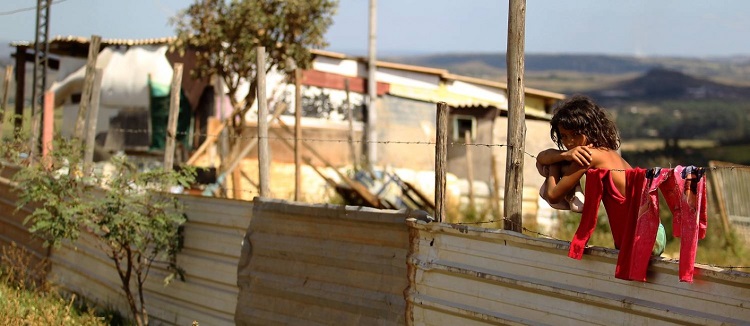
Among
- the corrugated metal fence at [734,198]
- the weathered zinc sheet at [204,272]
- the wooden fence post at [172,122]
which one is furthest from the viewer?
the corrugated metal fence at [734,198]

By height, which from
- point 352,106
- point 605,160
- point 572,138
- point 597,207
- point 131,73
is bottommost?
point 597,207

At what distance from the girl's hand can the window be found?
17.9 m

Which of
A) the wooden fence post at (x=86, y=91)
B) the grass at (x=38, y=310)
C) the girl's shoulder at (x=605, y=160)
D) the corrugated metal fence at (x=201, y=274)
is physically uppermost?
the wooden fence post at (x=86, y=91)

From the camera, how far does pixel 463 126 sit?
957 inches

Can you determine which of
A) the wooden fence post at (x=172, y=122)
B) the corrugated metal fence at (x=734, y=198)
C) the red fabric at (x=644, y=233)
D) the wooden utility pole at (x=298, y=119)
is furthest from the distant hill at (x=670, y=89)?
the red fabric at (x=644, y=233)

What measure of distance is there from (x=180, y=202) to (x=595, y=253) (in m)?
4.60

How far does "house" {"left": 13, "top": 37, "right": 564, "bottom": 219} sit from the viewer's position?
2206 cm

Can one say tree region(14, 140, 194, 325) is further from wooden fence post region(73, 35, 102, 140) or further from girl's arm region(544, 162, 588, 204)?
girl's arm region(544, 162, 588, 204)

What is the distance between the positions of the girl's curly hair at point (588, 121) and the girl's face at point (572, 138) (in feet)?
0.07

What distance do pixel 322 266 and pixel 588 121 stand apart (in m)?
2.71

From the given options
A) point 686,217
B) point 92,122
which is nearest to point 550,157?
point 686,217

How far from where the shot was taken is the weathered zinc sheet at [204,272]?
8.94m

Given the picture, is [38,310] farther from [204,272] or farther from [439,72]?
[439,72]

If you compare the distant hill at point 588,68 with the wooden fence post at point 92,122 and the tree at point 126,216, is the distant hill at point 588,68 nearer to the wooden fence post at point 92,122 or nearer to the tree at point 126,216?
the wooden fence post at point 92,122
